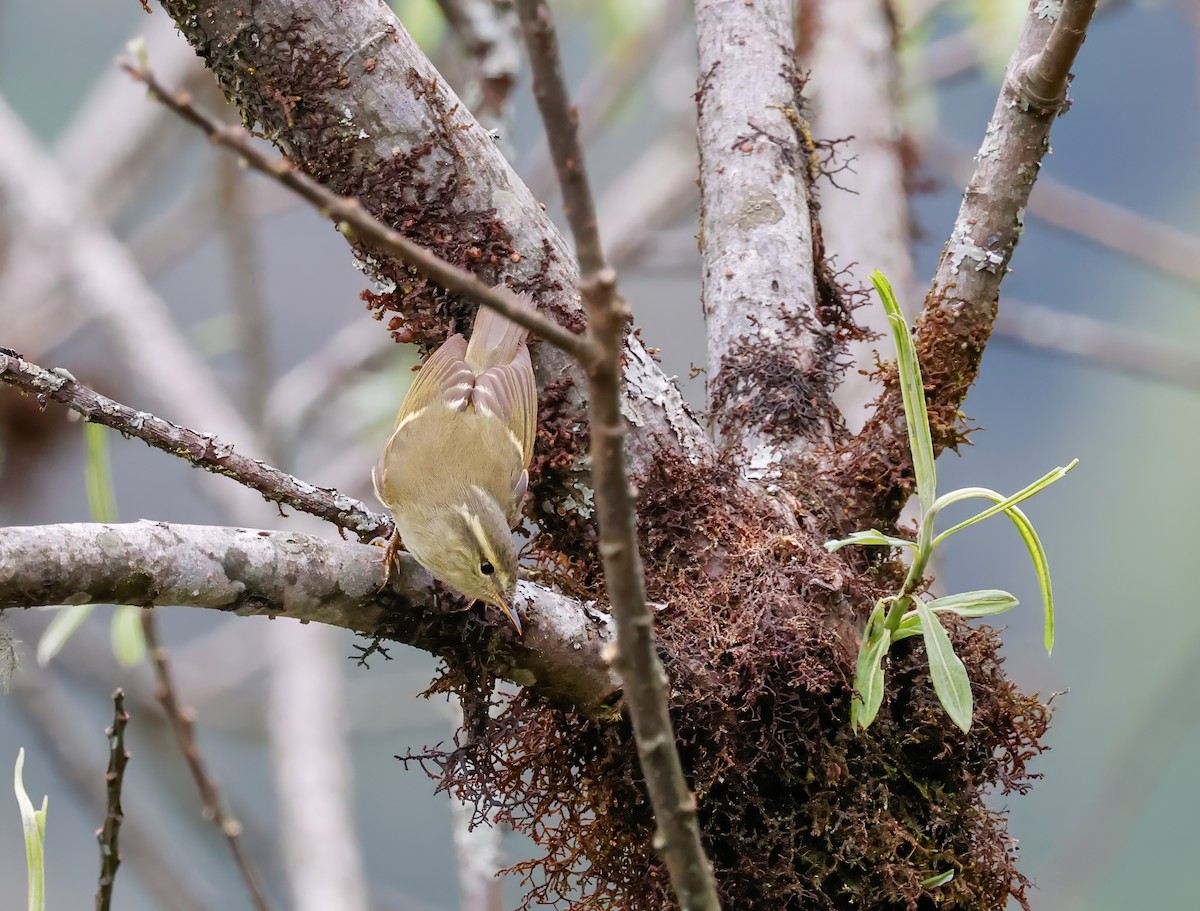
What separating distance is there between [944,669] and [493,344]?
4.35ft

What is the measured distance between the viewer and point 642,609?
1.13 m

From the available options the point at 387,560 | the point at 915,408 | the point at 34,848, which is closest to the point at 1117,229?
the point at 915,408

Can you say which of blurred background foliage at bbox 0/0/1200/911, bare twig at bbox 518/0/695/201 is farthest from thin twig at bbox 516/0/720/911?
bare twig at bbox 518/0/695/201

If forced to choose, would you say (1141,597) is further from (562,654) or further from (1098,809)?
(562,654)

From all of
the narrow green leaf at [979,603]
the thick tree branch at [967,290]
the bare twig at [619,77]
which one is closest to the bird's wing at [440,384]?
the thick tree branch at [967,290]

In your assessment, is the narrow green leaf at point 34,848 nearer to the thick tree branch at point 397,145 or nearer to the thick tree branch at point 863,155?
the thick tree branch at point 397,145

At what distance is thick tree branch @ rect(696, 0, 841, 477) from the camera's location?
2.51 metres

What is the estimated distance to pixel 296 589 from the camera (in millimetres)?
1750

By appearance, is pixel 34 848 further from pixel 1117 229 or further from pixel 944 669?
pixel 1117 229

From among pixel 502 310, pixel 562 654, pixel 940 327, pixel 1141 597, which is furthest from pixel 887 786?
pixel 1141 597

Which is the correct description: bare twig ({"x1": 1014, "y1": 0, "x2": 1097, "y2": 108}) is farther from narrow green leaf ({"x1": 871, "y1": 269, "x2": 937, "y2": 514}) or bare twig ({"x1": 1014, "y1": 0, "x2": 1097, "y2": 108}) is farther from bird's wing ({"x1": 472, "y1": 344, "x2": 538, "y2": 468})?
bird's wing ({"x1": 472, "y1": 344, "x2": 538, "y2": 468})

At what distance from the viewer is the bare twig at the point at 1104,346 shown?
17.2 ft

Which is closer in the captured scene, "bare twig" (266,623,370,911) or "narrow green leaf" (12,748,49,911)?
"narrow green leaf" (12,748,49,911)

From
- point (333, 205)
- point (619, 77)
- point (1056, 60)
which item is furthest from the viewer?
point (619, 77)
